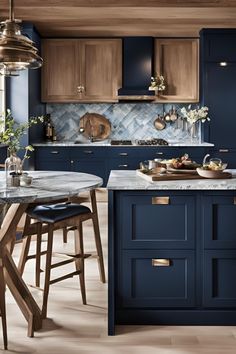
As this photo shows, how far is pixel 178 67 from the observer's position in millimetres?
7266

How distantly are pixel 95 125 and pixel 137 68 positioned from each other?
3.36 ft

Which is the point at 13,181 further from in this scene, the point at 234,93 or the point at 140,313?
the point at 234,93

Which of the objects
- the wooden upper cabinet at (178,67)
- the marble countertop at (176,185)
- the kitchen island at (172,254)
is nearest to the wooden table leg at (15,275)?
the kitchen island at (172,254)

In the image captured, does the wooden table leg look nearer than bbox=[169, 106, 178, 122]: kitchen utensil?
Yes

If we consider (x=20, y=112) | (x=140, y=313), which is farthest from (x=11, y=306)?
(x=20, y=112)

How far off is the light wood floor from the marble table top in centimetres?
76

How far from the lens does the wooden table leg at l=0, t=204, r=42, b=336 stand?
278cm

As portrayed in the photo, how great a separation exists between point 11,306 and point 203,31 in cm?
471

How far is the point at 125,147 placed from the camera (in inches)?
274

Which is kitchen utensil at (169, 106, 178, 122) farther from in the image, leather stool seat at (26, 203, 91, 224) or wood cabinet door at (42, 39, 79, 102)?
leather stool seat at (26, 203, 91, 224)

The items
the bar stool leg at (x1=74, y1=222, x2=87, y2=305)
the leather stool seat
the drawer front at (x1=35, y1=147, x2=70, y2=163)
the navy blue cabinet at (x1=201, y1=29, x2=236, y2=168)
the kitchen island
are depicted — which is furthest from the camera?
the drawer front at (x1=35, y1=147, x2=70, y2=163)

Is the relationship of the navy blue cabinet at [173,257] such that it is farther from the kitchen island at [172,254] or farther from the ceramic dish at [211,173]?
the ceramic dish at [211,173]

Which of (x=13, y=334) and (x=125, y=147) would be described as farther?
(x=125, y=147)

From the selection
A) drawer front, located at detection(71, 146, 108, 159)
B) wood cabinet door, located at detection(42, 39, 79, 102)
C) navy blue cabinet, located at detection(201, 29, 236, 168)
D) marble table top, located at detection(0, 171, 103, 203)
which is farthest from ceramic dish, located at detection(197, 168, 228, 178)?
wood cabinet door, located at detection(42, 39, 79, 102)
